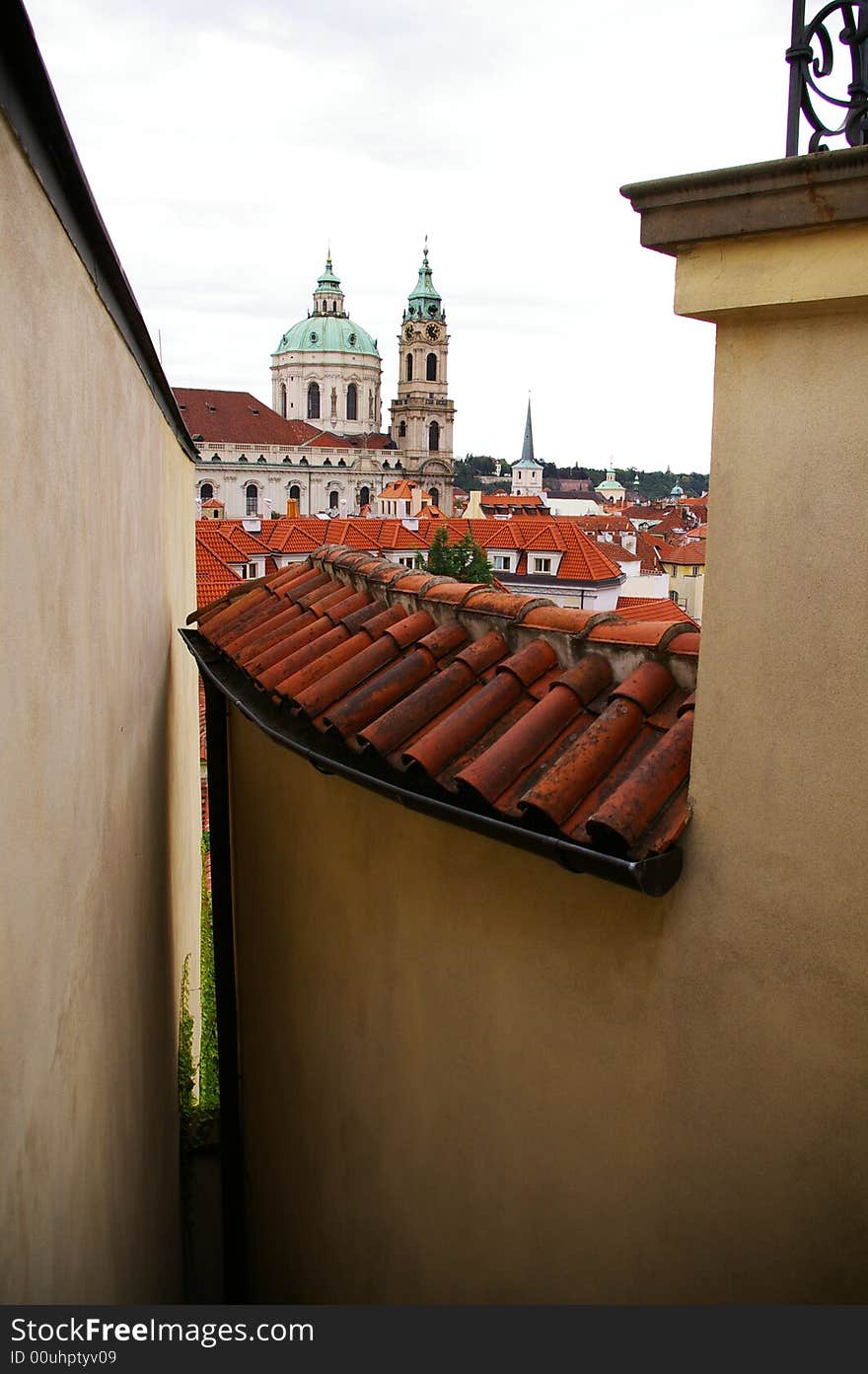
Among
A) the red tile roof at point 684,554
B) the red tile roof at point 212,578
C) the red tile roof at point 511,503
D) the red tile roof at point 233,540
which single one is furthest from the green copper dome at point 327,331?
the red tile roof at point 212,578

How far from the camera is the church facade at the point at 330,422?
3211 inches

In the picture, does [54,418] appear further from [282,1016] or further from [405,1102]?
[282,1016]

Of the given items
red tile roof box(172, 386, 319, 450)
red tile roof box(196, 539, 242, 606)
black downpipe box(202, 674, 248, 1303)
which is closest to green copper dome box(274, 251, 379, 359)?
red tile roof box(172, 386, 319, 450)

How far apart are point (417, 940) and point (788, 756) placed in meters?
1.51

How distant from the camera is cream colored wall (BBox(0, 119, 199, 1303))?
204 centimetres

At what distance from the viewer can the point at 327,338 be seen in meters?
98.3

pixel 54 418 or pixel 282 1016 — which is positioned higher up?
pixel 54 418

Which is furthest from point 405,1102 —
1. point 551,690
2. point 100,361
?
point 100,361

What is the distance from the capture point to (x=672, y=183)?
7.04ft

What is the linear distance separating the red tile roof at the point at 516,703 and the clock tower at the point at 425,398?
9067 cm

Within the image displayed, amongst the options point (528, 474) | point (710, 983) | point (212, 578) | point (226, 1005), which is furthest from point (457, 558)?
point (528, 474)

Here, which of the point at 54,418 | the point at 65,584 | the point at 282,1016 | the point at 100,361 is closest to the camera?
the point at 54,418

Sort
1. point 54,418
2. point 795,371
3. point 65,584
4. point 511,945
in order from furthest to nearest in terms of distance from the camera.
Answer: point 511,945 < point 65,584 < point 54,418 < point 795,371

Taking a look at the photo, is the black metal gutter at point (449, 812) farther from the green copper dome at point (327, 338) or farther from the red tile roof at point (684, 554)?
the green copper dome at point (327, 338)
